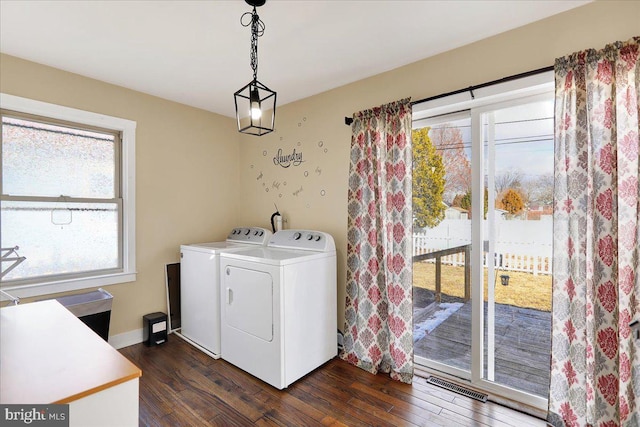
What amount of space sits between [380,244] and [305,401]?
129 cm

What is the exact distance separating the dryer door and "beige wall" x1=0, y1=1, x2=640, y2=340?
84 centimetres

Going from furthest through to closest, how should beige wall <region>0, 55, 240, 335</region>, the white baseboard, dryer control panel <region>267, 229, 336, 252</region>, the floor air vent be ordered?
the white baseboard, dryer control panel <region>267, 229, 336, 252</region>, beige wall <region>0, 55, 240, 335</region>, the floor air vent

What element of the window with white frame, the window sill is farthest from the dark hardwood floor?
the window with white frame

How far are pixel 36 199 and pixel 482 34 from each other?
12.0ft

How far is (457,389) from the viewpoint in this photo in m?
2.27

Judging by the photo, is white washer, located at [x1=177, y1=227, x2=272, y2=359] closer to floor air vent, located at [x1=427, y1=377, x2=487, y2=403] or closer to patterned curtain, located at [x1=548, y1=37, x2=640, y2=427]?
floor air vent, located at [x1=427, y1=377, x2=487, y2=403]

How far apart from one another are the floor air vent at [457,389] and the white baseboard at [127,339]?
274cm

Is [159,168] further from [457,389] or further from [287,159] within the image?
[457,389]

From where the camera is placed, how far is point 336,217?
9.74 feet

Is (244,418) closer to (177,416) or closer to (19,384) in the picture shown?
(177,416)

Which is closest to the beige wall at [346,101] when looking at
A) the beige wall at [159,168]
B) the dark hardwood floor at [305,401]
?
the beige wall at [159,168]

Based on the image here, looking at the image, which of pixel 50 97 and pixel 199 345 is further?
pixel 199 345

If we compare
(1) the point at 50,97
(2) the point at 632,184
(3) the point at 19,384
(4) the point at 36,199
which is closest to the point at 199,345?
(4) the point at 36,199

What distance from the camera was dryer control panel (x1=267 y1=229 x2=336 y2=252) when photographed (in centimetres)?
278
